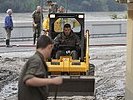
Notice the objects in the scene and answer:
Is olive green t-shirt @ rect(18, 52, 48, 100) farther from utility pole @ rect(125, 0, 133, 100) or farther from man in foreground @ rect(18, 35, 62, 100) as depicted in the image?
utility pole @ rect(125, 0, 133, 100)

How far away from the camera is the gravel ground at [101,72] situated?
1354 cm

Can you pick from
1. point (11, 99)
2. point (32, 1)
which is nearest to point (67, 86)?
point (11, 99)

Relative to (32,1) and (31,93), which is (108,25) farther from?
(31,93)

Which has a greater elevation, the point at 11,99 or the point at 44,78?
the point at 44,78

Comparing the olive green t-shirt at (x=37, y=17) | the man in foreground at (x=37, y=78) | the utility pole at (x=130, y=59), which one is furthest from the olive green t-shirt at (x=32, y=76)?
the olive green t-shirt at (x=37, y=17)

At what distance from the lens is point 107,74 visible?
17234 millimetres

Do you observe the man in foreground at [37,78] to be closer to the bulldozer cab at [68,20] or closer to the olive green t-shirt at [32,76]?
the olive green t-shirt at [32,76]

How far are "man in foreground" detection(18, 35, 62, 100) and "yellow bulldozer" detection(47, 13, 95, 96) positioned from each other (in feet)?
15.6

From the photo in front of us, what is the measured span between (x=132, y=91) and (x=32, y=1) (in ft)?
111

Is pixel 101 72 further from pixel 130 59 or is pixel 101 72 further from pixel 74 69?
pixel 130 59

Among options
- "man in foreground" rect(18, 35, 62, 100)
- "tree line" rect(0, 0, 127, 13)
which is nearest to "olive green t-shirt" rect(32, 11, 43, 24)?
"tree line" rect(0, 0, 127, 13)

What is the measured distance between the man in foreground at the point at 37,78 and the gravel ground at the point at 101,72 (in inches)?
216

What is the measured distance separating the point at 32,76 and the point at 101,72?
11.9 m

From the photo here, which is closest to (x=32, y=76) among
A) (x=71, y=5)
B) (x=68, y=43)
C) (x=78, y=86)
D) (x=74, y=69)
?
(x=78, y=86)
